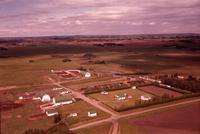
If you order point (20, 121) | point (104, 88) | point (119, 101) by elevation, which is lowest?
point (20, 121)

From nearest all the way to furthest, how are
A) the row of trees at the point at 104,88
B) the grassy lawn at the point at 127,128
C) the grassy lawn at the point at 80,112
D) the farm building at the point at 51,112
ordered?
the grassy lawn at the point at 127,128
the grassy lawn at the point at 80,112
the farm building at the point at 51,112
the row of trees at the point at 104,88

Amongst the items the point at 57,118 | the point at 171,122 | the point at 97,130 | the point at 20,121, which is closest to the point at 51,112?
the point at 57,118

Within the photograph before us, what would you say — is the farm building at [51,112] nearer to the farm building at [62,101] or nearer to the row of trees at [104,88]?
the farm building at [62,101]

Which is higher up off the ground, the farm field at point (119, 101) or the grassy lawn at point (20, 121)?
the farm field at point (119, 101)

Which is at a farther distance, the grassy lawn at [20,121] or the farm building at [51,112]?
the farm building at [51,112]

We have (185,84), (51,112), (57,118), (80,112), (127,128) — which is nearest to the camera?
(127,128)

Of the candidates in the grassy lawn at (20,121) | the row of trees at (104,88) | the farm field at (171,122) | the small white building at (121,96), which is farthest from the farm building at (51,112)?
the small white building at (121,96)

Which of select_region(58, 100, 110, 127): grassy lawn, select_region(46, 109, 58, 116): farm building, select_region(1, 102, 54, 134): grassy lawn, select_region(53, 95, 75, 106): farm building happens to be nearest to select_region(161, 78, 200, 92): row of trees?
select_region(58, 100, 110, 127): grassy lawn

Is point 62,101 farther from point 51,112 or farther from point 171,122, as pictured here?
point 171,122
